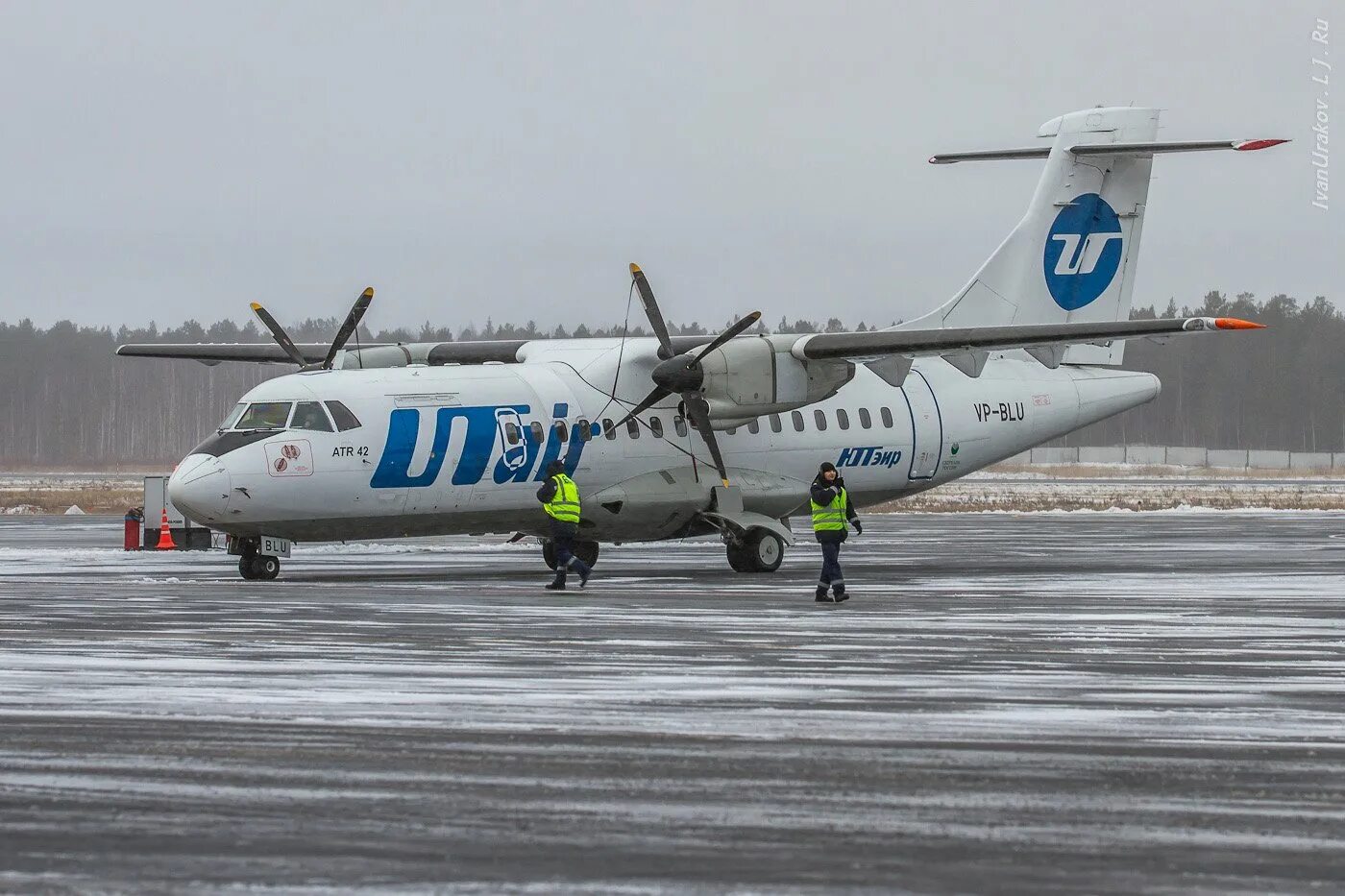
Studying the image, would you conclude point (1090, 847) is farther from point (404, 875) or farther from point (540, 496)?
point (540, 496)

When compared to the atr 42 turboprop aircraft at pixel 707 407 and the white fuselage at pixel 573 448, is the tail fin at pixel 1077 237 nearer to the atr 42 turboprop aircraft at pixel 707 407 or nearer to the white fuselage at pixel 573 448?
the atr 42 turboprop aircraft at pixel 707 407

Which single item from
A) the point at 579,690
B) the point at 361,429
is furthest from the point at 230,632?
the point at 361,429

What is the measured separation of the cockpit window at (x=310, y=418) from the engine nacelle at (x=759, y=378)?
550 centimetres

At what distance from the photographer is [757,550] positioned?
25.8m

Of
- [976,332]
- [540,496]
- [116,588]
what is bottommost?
[116,588]

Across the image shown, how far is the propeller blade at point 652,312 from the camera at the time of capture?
25.5 metres

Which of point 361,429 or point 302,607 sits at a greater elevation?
point 361,429

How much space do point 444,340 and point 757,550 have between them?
87707mm

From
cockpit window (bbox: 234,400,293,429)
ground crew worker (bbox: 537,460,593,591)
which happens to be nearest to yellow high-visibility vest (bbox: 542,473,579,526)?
ground crew worker (bbox: 537,460,593,591)

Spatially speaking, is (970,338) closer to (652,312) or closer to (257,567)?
(652,312)

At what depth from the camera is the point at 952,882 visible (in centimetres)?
671

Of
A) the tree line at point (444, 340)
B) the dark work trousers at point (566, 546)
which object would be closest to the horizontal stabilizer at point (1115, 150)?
the dark work trousers at point (566, 546)

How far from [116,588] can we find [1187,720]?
15573 mm

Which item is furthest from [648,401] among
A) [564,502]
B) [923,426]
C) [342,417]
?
[923,426]
